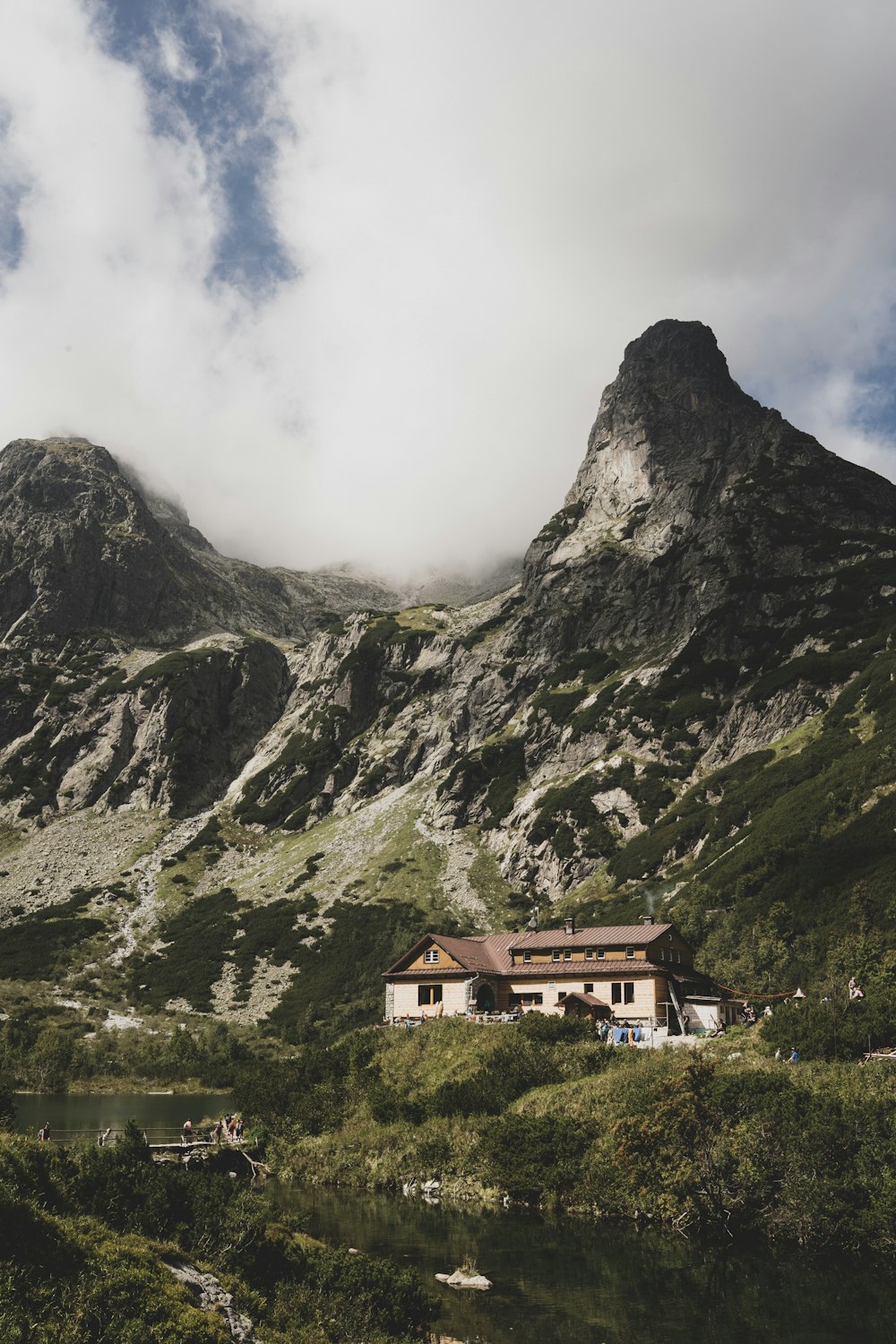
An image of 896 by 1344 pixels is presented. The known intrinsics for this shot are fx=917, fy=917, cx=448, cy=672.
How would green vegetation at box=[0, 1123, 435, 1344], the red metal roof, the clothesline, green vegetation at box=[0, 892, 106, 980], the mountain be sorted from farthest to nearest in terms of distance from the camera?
green vegetation at box=[0, 892, 106, 980] → the mountain → the clothesline → the red metal roof → green vegetation at box=[0, 1123, 435, 1344]

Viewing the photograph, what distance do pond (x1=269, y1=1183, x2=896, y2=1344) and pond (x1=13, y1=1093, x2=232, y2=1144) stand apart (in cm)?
1592

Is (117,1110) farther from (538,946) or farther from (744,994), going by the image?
(744,994)

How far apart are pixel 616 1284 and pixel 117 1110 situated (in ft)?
178

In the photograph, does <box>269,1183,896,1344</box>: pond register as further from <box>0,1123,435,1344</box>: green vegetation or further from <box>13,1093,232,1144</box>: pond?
<box>13,1093,232,1144</box>: pond

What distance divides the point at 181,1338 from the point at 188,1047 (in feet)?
293

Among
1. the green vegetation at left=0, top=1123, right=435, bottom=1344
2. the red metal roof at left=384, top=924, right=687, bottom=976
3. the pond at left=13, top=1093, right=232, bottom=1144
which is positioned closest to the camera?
the green vegetation at left=0, top=1123, right=435, bottom=1344

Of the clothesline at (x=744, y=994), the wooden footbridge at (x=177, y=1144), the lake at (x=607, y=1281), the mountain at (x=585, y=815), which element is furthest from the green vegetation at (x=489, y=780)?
the lake at (x=607, y=1281)

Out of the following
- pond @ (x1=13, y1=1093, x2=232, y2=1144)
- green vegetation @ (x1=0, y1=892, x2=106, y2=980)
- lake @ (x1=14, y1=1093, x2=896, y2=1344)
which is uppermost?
green vegetation @ (x1=0, y1=892, x2=106, y2=980)

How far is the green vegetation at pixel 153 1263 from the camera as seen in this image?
16.8 m

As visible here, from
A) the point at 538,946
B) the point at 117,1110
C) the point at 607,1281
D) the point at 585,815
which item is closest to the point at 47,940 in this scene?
the point at 117,1110

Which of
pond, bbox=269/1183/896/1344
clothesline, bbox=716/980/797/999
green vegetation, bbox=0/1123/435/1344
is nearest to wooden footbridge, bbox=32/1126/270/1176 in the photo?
pond, bbox=269/1183/896/1344

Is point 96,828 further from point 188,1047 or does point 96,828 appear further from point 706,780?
point 706,780

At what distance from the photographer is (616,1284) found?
32062mm

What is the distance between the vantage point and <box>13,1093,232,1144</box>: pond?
57.1 meters
